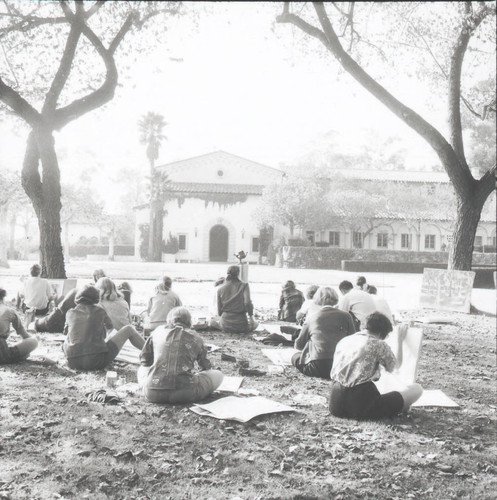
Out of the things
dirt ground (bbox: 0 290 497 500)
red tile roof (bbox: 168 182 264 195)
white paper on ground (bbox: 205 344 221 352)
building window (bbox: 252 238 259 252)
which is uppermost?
red tile roof (bbox: 168 182 264 195)

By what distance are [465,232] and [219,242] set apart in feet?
96.6

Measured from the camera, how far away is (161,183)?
39.4 m

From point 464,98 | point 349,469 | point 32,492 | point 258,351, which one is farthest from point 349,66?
point 32,492

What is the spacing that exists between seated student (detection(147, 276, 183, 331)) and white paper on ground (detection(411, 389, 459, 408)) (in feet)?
11.0

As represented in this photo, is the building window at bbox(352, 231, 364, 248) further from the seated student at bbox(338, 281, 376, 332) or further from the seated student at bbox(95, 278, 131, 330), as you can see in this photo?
the seated student at bbox(95, 278, 131, 330)

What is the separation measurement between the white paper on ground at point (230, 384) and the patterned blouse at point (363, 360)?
116cm

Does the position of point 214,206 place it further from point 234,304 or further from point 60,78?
point 234,304

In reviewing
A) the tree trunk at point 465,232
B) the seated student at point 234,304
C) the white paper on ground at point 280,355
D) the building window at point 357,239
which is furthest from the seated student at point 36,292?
the building window at point 357,239

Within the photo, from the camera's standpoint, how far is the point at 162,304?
737cm

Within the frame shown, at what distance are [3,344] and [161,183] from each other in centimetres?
3419

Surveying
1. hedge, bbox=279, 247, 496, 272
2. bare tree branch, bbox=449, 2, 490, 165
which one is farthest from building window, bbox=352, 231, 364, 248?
bare tree branch, bbox=449, 2, 490, 165

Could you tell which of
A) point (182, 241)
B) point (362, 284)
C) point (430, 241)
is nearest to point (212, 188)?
point (182, 241)

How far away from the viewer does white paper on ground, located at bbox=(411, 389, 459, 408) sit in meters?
5.05

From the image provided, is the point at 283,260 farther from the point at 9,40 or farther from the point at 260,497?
the point at 260,497
